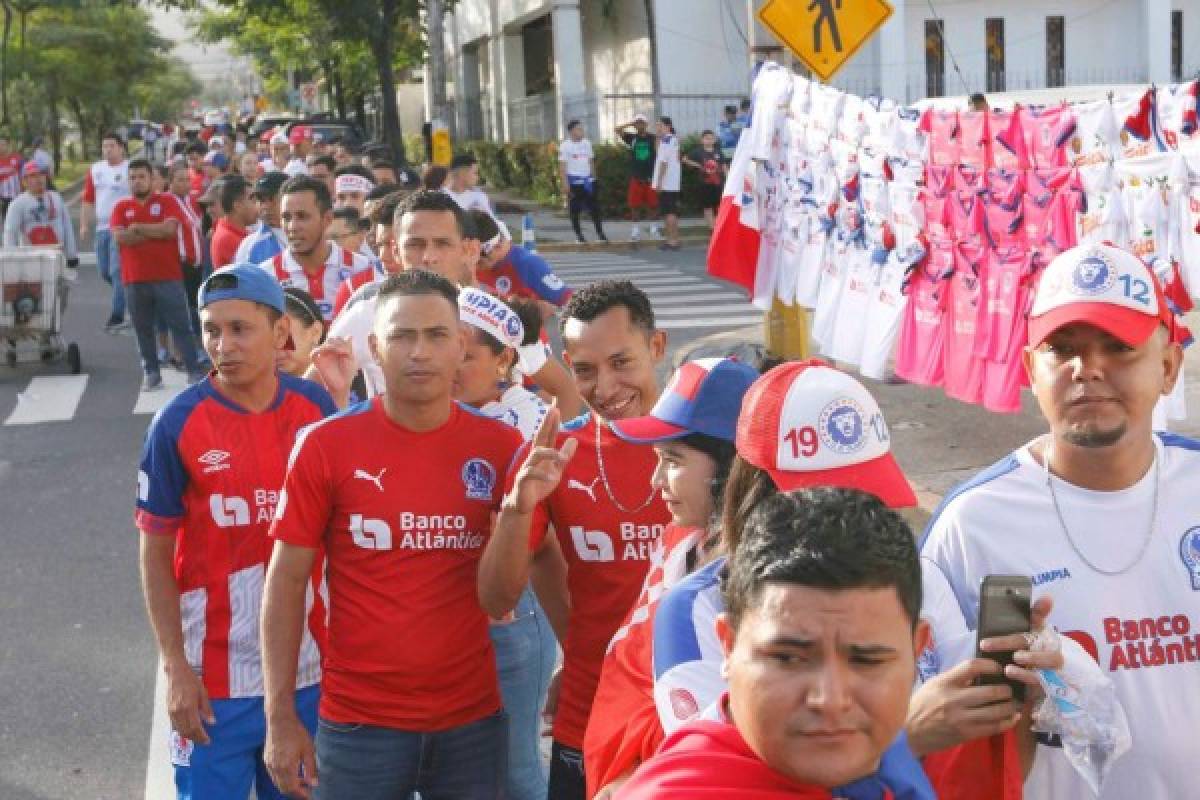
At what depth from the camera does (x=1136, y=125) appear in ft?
25.8

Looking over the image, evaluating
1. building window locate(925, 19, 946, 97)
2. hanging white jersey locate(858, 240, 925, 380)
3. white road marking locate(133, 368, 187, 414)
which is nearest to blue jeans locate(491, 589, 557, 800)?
hanging white jersey locate(858, 240, 925, 380)

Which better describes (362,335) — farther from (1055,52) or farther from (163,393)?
(1055,52)

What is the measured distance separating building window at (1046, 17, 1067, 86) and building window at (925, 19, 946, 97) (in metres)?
2.73

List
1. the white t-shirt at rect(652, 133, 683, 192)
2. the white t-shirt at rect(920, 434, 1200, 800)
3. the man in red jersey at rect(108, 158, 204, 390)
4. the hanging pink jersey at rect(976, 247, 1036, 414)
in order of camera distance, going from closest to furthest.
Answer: the white t-shirt at rect(920, 434, 1200, 800)
the hanging pink jersey at rect(976, 247, 1036, 414)
the man in red jersey at rect(108, 158, 204, 390)
the white t-shirt at rect(652, 133, 683, 192)

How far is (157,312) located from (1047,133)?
8.17m

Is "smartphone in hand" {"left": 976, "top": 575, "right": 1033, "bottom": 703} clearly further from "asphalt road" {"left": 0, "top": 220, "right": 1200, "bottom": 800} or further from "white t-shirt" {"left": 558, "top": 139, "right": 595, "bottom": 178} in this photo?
"white t-shirt" {"left": 558, "top": 139, "right": 595, "bottom": 178}

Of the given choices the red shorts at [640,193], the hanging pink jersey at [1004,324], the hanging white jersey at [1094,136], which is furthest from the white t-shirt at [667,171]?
the hanging white jersey at [1094,136]

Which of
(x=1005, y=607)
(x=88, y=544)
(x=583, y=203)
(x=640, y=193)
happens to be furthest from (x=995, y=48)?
(x=1005, y=607)

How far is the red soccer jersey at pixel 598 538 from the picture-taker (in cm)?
379

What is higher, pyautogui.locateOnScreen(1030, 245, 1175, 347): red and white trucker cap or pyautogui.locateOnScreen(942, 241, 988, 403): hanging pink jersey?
pyautogui.locateOnScreen(1030, 245, 1175, 347): red and white trucker cap

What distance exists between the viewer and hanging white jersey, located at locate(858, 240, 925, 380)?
10211 millimetres

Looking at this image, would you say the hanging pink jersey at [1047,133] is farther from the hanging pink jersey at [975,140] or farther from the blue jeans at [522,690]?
the blue jeans at [522,690]

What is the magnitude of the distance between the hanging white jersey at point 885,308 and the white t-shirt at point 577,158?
14.1 metres

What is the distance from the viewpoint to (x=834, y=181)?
10.9 m
